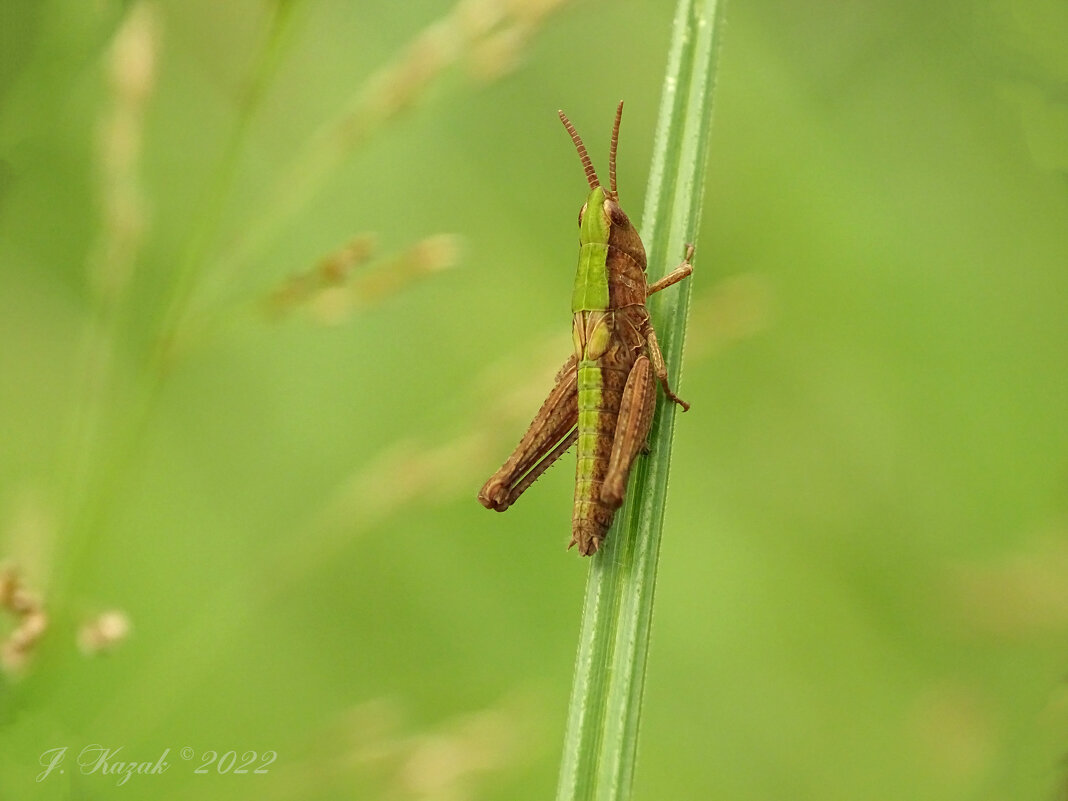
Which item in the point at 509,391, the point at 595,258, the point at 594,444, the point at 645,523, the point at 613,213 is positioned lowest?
the point at 645,523

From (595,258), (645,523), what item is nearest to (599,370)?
(595,258)

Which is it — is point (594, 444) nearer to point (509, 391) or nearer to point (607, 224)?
point (509, 391)

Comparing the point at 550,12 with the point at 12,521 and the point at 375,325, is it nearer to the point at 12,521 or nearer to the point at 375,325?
the point at 375,325

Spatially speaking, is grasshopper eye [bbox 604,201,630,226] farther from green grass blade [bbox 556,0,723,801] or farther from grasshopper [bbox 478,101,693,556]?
green grass blade [bbox 556,0,723,801]

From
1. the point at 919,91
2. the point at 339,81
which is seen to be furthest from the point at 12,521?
the point at 919,91

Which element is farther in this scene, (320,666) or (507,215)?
(507,215)

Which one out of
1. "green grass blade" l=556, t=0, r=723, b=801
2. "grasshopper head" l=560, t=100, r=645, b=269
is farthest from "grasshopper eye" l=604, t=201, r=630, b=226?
"green grass blade" l=556, t=0, r=723, b=801
